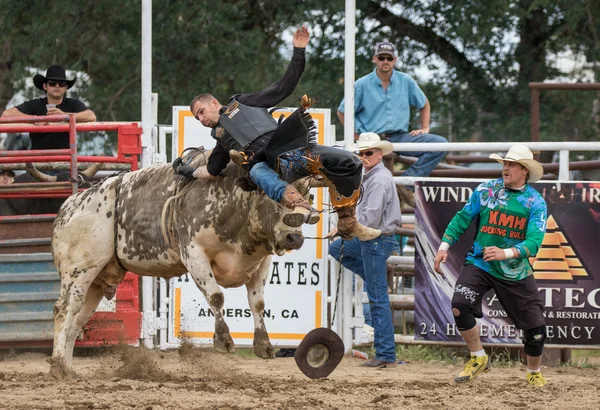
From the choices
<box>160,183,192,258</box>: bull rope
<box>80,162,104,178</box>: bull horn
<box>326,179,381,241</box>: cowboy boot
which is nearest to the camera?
<box>326,179,381,241</box>: cowboy boot

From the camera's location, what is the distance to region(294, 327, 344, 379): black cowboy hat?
28.2 ft

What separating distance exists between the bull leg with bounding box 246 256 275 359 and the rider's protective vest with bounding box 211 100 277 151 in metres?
1.06

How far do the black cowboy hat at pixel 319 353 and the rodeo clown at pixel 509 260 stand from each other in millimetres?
959

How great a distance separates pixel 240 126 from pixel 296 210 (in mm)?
891

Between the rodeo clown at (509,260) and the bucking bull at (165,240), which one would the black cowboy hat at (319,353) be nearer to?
the bucking bull at (165,240)

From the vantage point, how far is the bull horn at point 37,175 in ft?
33.9

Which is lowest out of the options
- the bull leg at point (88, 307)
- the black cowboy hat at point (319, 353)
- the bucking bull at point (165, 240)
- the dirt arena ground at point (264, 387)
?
the dirt arena ground at point (264, 387)

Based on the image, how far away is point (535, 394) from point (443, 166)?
5.17m

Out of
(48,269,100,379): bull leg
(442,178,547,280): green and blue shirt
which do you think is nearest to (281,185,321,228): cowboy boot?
(442,178,547,280): green and blue shirt

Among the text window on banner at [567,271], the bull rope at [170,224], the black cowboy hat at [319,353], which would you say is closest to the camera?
the black cowboy hat at [319,353]

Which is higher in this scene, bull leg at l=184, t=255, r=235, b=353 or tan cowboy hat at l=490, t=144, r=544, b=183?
tan cowboy hat at l=490, t=144, r=544, b=183

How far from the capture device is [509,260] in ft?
27.7

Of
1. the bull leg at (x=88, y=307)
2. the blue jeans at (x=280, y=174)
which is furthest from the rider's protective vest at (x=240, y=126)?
the bull leg at (x=88, y=307)

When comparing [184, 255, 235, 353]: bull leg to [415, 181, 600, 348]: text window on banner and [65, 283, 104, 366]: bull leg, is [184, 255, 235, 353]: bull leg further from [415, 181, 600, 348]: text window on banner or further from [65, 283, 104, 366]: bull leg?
[415, 181, 600, 348]: text window on banner
